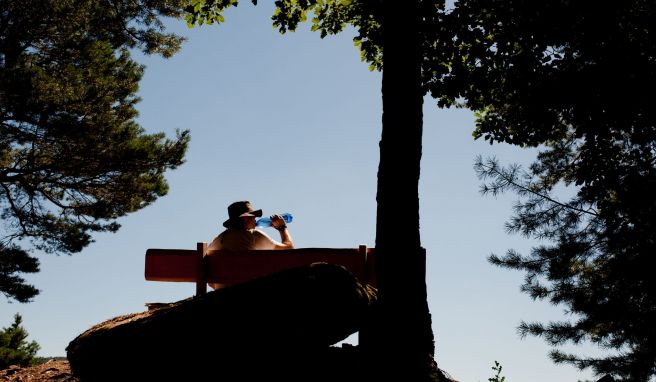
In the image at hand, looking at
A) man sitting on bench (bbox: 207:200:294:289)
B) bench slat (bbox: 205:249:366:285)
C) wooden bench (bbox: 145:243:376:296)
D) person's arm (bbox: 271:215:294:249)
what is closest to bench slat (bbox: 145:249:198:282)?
wooden bench (bbox: 145:243:376:296)

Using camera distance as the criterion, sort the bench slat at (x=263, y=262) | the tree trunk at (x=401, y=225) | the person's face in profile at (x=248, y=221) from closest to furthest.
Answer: the tree trunk at (x=401, y=225)
the bench slat at (x=263, y=262)
the person's face in profile at (x=248, y=221)

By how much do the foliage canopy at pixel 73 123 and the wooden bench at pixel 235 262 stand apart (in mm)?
10354

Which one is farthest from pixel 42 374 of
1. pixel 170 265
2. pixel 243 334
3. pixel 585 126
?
pixel 585 126

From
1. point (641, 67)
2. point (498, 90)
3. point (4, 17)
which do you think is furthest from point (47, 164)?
point (641, 67)

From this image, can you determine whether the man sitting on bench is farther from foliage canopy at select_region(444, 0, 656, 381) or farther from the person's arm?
foliage canopy at select_region(444, 0, 656, 381)

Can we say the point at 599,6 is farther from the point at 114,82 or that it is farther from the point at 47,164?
the point at 47,164

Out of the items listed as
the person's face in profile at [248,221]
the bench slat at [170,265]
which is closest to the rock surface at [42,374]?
the bench slat at [170,265]

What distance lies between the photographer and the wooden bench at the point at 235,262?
4.88 m

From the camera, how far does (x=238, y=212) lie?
607 centimetres

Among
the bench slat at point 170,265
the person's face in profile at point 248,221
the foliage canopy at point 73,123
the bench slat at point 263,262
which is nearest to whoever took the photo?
the bench slat at point 263,262

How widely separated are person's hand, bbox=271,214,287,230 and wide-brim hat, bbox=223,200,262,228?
7.3 inches

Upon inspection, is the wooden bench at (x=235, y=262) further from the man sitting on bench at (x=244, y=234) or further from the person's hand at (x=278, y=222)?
the person's hand at (x=278, y=222)

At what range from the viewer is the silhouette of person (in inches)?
231

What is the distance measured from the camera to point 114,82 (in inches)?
586
